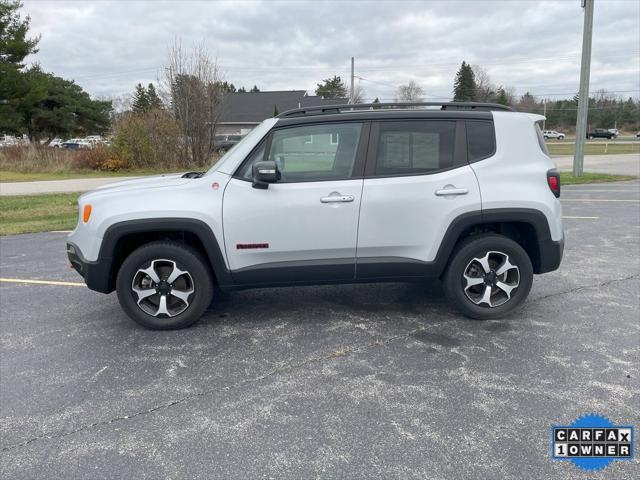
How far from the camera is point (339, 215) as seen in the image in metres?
4.18

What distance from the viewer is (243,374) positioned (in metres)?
3.55

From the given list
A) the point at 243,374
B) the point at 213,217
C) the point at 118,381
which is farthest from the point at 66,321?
the point at 243,374

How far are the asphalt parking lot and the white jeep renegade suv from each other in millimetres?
469

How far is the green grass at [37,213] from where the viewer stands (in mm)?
10078

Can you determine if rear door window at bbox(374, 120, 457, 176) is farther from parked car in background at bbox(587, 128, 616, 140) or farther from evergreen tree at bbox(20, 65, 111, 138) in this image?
parked car in background at bbox(587, 128, 616, 140)

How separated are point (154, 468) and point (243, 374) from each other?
106 cm

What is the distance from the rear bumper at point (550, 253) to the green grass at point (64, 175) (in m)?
19.6

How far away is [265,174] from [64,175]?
72.5 ft

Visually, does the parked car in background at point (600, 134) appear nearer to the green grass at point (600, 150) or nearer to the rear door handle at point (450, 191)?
the green grass at point (600, 150)

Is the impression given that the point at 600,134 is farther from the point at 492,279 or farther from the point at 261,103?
the point at 492,279

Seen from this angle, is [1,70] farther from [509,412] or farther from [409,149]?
[509,412]

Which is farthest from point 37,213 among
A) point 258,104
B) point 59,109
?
point 258,104

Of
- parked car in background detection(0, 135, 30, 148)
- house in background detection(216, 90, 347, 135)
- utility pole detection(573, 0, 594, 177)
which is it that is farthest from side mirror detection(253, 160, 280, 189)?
house in background detection(216, 90, 347, 135)

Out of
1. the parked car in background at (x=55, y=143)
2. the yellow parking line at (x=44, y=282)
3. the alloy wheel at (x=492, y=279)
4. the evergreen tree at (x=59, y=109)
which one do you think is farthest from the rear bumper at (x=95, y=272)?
the evergreen tree at (x=59, y=109)
